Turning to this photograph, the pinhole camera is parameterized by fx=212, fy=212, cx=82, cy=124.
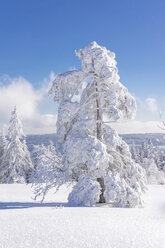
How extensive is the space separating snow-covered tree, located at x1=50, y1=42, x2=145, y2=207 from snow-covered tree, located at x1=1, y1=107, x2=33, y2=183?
16053mm

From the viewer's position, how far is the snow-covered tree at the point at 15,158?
25.9 metres

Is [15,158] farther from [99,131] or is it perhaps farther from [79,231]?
[79,231]

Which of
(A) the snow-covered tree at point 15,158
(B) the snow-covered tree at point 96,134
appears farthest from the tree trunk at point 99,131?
(A) the snow-covered tree at point 15,158

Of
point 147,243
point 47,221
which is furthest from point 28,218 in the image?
point 147,243

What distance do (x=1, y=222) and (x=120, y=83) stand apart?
8.52 m

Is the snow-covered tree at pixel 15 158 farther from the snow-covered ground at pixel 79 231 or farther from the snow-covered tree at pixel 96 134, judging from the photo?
the snow-covered ground at pixel 79 231

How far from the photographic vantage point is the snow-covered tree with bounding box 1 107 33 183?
84.9 feet

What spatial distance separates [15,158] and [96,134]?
58.9ft

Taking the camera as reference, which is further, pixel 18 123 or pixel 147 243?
pixel 18 123

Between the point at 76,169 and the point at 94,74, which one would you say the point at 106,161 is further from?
the point at 94,74

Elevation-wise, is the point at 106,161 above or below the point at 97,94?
below

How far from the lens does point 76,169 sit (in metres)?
10.2

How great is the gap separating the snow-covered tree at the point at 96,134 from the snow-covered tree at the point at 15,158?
16.1 meters

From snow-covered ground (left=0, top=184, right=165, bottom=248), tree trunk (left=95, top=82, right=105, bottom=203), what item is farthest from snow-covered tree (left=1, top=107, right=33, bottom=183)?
snow-covered ground (left=0, top=184, right=165, bottom=248)
